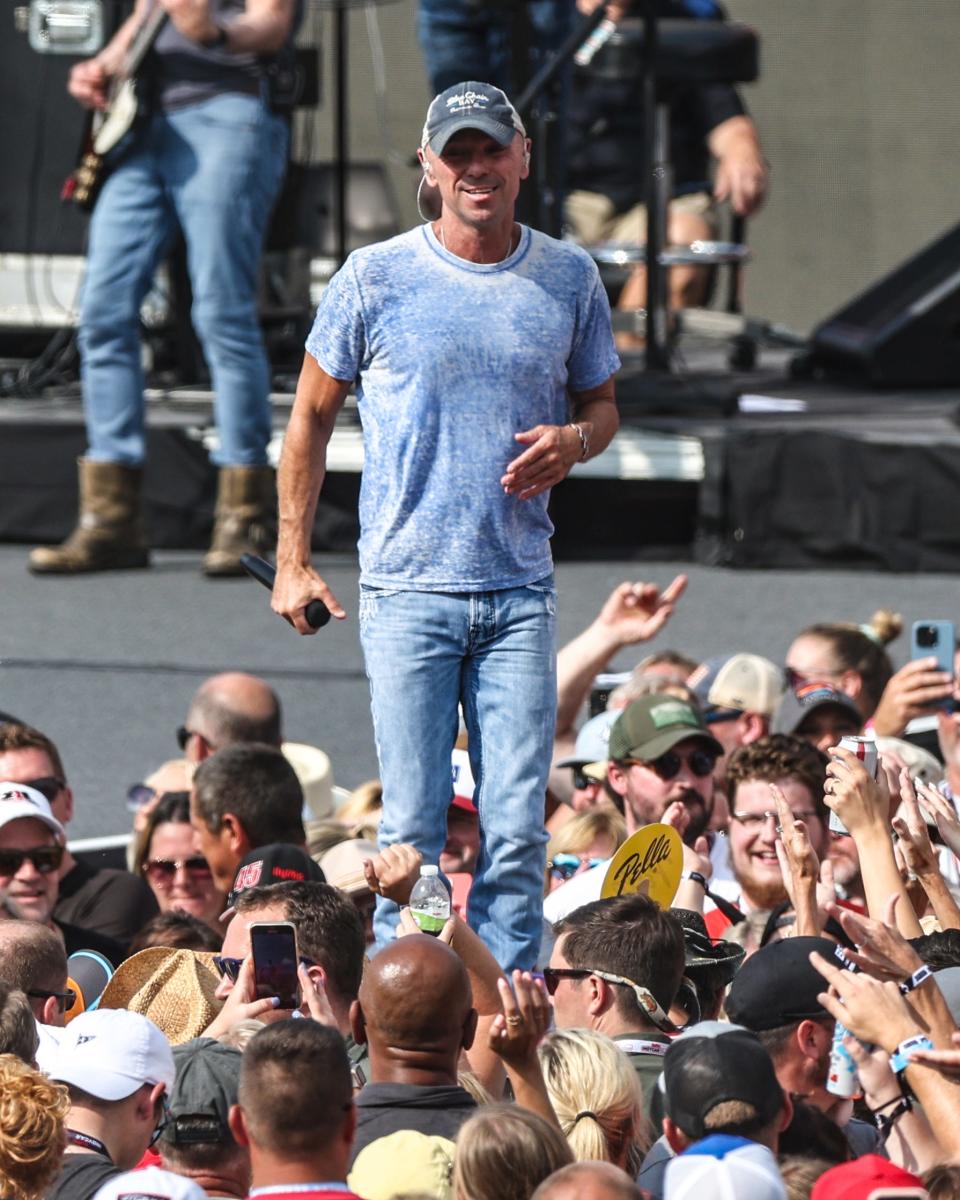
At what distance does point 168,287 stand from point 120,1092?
7.47 meters

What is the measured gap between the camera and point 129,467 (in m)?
8.39

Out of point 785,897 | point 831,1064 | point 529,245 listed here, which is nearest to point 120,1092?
point 831,1064

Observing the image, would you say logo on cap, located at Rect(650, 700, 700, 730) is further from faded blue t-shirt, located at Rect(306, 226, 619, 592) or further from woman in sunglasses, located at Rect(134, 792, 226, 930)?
faded blue t-shirt, located at Rect(306, 226, 619, 592)

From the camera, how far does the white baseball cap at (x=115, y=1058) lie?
3.54 m

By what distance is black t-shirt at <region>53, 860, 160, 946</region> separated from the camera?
5488mm

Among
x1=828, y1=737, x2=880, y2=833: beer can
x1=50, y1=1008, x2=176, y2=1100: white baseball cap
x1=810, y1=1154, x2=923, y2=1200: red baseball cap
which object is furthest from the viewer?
x1=828, y1=737, x2=880, y2=833: beer can

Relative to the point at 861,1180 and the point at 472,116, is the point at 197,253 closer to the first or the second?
the point at 472,116

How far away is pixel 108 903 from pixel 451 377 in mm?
1980

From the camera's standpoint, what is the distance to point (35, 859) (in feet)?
17.5

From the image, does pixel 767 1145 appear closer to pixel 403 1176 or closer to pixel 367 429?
pixel 403 1176

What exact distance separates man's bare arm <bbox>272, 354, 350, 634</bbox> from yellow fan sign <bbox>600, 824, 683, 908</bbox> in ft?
2.47

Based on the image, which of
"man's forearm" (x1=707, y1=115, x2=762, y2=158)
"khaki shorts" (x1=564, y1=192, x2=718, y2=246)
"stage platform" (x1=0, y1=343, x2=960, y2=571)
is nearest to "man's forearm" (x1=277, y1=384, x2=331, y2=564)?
"stage platform" (x1=0, y1=343, x2=960, y2=571)

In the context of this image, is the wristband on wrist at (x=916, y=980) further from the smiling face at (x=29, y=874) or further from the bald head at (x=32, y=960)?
the smiling face at (x=29, y=874)

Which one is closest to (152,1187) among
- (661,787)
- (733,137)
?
(661,787)
